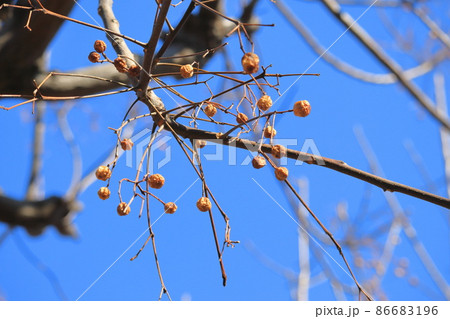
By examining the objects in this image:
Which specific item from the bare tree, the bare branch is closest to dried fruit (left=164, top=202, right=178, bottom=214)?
the bare tree

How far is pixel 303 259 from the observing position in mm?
2588

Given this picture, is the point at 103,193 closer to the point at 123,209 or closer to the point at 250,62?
the point at 123,209

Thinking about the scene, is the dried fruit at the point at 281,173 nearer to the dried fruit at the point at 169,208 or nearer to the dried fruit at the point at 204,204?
the dried fruit at the point at 204,204

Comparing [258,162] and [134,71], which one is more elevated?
[134,71]

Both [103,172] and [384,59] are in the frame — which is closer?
[103,172]

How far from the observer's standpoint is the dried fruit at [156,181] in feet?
3.50

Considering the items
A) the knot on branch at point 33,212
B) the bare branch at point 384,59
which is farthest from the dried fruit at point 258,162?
the knot on branch at point 33,212

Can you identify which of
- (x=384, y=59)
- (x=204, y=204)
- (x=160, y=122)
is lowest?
(x=204, y=204)

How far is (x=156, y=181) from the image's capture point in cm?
107

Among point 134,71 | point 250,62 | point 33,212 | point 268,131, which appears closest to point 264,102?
point 268,131
